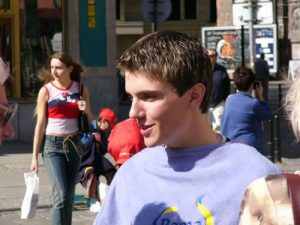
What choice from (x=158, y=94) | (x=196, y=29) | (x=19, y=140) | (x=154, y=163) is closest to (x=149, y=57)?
(x=158, y=94)

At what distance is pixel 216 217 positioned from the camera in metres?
3.06

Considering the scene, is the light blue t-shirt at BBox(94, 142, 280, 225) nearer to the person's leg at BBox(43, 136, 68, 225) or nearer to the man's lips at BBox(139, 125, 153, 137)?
the man's lips at BBox(139, 125, 153, 137)

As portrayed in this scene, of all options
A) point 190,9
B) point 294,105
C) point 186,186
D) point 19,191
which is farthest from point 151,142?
point 190,9

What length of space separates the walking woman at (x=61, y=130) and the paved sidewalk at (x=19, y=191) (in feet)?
6.07

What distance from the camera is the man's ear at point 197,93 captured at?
3172 millimetres

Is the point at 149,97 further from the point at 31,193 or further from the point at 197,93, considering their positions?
the point at 31,193

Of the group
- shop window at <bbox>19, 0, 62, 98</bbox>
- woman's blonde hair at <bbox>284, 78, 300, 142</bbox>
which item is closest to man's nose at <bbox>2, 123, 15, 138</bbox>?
woman's blonde hair at <bbox>284, 78, 300, 142</bbox>

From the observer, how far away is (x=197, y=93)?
319 centimetres

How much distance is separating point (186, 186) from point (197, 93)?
29 cm

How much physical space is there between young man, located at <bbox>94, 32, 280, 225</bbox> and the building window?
54210 millimetres

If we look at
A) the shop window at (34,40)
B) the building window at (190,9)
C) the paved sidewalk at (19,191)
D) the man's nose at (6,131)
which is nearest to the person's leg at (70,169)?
the paved sidewalk at (19,191)

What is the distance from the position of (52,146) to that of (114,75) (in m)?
11.2

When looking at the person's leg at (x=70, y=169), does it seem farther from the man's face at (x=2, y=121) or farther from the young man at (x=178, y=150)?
the young man at (x=178, y=150)

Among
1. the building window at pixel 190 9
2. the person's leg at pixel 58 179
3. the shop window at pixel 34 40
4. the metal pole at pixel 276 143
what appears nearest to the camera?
the person's leg at pixel 58 179
